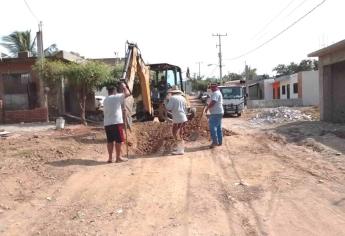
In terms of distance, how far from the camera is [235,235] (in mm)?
6266

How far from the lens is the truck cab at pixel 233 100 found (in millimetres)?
34281

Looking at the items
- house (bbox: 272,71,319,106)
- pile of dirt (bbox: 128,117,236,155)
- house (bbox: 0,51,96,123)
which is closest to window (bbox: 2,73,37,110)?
house (bbox: 0,51,96,123)

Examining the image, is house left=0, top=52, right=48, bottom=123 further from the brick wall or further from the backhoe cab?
the backhoe cab

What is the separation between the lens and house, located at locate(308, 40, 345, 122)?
73.8 ft

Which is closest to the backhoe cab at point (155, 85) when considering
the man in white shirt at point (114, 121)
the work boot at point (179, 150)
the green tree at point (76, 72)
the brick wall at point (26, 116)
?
the green tree at point (76, 72)

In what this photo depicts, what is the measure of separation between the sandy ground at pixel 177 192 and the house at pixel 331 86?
31.5 ft

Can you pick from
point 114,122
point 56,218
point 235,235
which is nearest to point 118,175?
point 114,122

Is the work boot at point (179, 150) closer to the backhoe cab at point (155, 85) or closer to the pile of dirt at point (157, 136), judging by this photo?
the pile of dirt at point (157, 136)

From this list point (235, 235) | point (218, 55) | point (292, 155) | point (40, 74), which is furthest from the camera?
point (218, 55)

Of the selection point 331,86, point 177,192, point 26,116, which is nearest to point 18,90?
point 26,116

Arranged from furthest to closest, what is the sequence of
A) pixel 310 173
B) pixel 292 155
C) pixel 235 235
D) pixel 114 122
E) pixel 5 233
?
pixel 292 155
pixel 114 122
pixel 310 173
pixel 5 233
pixel 235 235

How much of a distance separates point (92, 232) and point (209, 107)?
25.9 feet

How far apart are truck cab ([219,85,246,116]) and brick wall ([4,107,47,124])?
13.1 meters

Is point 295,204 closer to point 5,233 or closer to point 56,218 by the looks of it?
point 56,218
